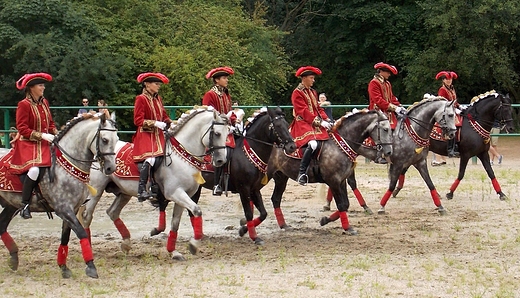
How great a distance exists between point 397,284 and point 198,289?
2038mm

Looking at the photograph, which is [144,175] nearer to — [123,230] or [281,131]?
[123,230]

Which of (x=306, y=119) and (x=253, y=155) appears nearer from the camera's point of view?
(x=253, y=155)

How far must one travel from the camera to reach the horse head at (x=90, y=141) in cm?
918

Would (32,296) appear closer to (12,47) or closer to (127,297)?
(127,297)

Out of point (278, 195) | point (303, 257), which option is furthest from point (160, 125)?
point (278, 195)

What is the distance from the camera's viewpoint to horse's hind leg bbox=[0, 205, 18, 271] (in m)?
9.72

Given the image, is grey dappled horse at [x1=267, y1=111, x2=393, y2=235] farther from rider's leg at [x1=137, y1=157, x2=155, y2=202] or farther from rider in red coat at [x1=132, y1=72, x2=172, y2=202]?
rider's leg at [x1=137, y1=157, x2=155, y2=202]

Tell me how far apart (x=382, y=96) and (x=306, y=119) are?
236cm

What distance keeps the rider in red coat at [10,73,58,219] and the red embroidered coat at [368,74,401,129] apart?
6158 millimetres

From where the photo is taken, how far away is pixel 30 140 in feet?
30.7

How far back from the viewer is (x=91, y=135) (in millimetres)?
9289

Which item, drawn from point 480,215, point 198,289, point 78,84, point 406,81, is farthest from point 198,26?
point 198,289

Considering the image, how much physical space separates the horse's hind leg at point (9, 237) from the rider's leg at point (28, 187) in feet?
2.09

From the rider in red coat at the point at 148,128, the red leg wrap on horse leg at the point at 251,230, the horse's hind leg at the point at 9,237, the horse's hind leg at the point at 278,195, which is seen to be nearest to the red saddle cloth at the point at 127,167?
the rider in red coat at the point at 148,128
